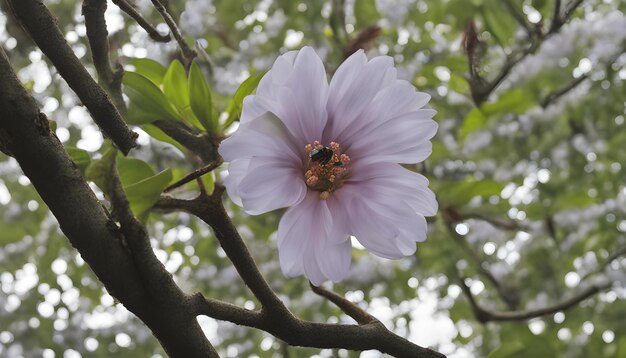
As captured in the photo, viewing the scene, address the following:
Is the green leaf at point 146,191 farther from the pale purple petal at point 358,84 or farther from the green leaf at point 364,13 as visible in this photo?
the green leaf at point 364,13

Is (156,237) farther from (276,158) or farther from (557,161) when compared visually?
(276,158)

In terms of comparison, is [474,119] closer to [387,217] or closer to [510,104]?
[510,104]

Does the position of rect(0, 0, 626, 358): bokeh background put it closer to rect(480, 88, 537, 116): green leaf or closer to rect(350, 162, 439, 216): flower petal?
rect(480, 88, 537, 116): green leaf

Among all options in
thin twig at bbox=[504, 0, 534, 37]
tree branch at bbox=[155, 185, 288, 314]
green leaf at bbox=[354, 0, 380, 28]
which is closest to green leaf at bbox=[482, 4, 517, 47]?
thin twig at bbox=[504, 0, 534, 37]

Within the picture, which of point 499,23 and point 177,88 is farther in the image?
point 499,23

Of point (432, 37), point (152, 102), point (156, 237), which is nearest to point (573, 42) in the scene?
point (432, 37)

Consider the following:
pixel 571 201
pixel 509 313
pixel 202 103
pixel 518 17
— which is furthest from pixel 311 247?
pixel 571 201
